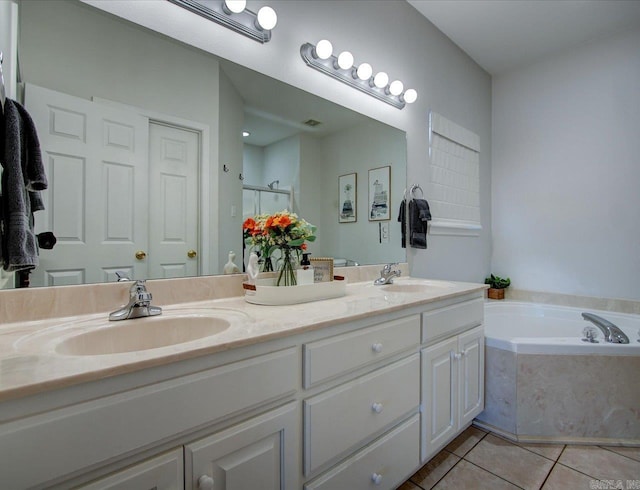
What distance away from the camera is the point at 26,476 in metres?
0.54

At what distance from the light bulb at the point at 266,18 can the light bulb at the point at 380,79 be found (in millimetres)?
773

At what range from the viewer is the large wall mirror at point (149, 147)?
39.1 inches

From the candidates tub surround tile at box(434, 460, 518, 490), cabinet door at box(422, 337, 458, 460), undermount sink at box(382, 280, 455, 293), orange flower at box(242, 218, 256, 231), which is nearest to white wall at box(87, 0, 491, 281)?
undermount sink at box(382, 280, 455, 293)

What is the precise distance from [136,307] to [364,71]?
1.69m

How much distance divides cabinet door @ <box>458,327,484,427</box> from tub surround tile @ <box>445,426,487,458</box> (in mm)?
121

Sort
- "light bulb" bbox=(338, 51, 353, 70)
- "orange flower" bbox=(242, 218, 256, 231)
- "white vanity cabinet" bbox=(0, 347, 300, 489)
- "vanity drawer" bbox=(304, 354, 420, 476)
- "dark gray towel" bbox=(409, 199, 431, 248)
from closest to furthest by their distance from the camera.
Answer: "white vanity cabinet" bbox=(0, 347, 300, 489) → "vanity drawer" bbox=(304, 354, 420, 476) → "orange flower" bbox=(242, 218, 256, 231) → "light bulb" bbox=(338, 51, 353, 70) → "dark gray towel" bbox=(409, 199, 431, 248)

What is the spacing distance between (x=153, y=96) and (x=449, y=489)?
78.1 inches

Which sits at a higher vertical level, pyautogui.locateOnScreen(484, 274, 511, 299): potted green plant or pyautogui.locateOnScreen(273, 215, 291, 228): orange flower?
pyautogui.locateOnScreen(273, 215, 291, 228): orange flower

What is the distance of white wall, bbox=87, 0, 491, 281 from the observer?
1330 millimetres

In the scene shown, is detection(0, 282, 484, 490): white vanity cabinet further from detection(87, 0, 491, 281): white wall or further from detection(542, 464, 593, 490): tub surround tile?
detection(87, 0, 491, 281): white wall

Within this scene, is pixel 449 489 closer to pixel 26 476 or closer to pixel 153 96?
pixel 26 476

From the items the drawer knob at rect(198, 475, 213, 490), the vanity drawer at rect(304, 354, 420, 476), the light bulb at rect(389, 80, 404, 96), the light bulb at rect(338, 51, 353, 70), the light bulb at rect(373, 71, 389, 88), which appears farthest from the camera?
the light bulb at rect(389, 80, 404, 96)

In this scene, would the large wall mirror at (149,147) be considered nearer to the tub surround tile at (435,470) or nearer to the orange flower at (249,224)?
the orange flower at (249,224)

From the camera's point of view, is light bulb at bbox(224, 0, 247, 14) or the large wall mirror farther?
light bulb at bbox(224, 0, 247, 14)
